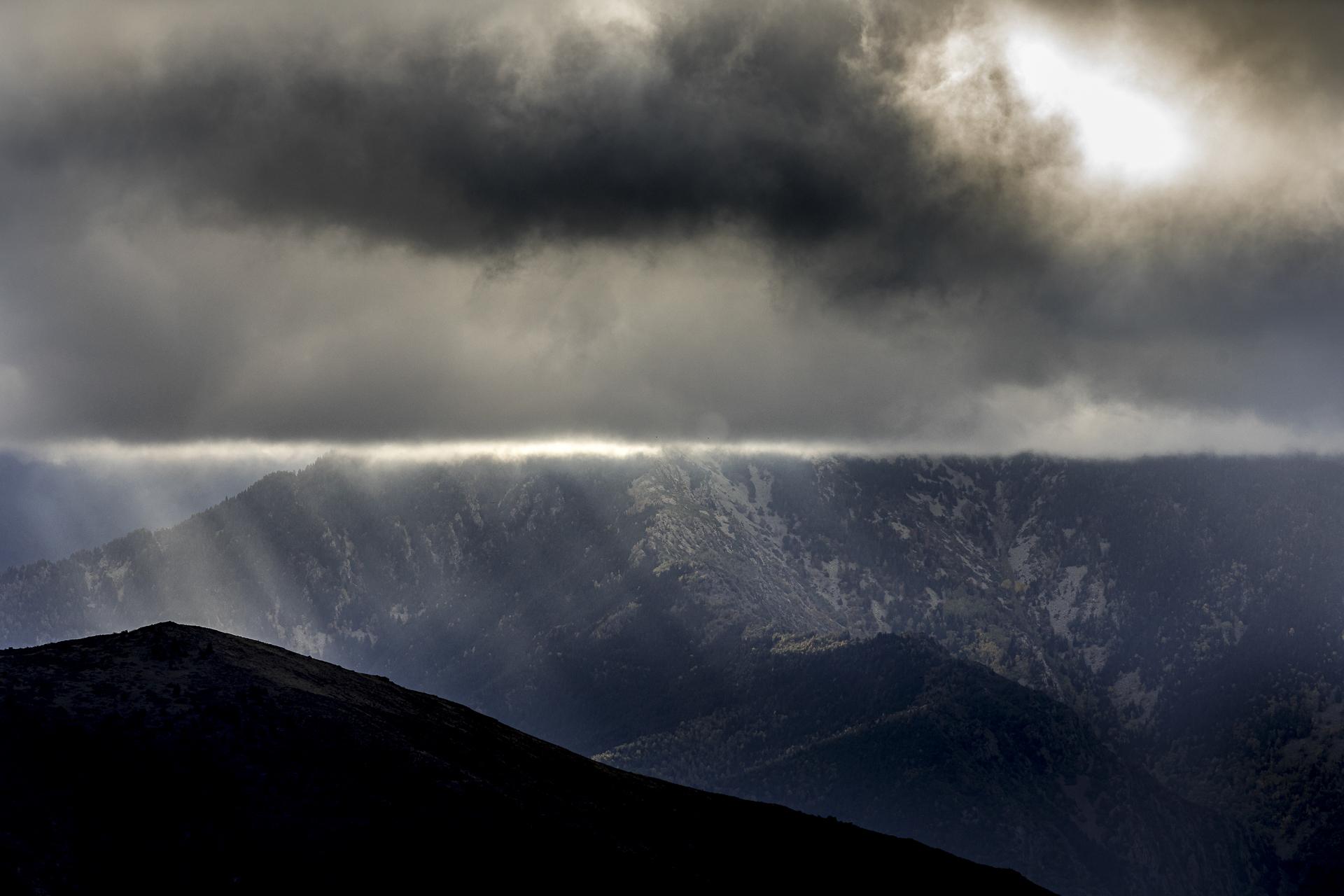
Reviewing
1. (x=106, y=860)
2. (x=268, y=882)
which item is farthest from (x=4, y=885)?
(x=268, y=882)

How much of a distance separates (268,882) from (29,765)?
1143 inches

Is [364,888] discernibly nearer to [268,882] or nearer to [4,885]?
[268,882]

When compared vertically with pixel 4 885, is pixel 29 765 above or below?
above

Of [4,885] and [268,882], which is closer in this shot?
[4,885]

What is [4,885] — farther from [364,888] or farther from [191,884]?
[364,888]

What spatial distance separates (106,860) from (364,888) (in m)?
26.6

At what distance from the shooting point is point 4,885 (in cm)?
17725

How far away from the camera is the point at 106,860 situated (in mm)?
190375

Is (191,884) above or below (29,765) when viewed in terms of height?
below

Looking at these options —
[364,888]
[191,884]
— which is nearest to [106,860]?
[191,884]

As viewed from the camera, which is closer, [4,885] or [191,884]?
[4,885]

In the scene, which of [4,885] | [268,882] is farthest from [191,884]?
[4,885]

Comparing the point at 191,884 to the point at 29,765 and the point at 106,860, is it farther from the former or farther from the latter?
the point at 29,765

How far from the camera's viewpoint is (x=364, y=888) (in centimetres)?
19912
